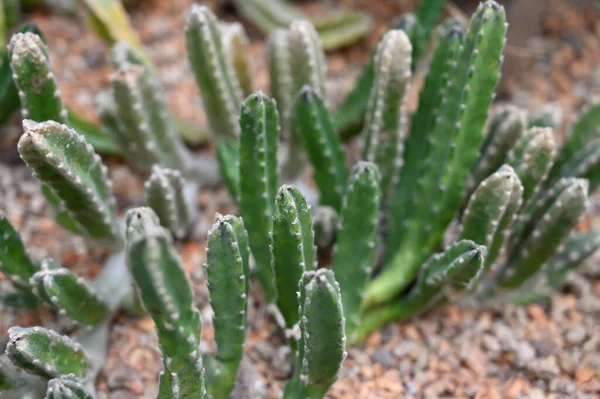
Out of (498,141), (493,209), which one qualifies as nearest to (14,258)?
(493,209)

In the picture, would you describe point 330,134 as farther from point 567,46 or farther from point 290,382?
point 567,46

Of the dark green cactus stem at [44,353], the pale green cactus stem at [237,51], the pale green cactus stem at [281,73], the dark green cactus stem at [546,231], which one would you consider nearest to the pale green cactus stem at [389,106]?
the pale green cactus stem at [281,73]

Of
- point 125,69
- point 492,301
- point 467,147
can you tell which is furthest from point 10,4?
point 492,301

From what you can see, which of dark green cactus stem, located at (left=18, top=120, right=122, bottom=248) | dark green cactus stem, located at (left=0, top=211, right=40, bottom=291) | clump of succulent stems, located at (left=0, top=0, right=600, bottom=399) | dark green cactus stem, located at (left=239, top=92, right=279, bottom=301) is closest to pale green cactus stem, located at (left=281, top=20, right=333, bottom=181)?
clump of succulent stems, located at (left=0, top=0, right=600, bottom=399)

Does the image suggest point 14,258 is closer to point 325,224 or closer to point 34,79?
point 34,79

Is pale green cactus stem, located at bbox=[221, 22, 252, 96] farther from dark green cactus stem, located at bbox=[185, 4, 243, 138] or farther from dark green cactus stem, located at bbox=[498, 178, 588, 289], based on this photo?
dark green cactus stem, located at bbox=[498, 178, 588, 289]

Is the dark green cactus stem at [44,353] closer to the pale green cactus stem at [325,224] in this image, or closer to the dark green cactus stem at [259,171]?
the dark green cactus stem at [259,171]
